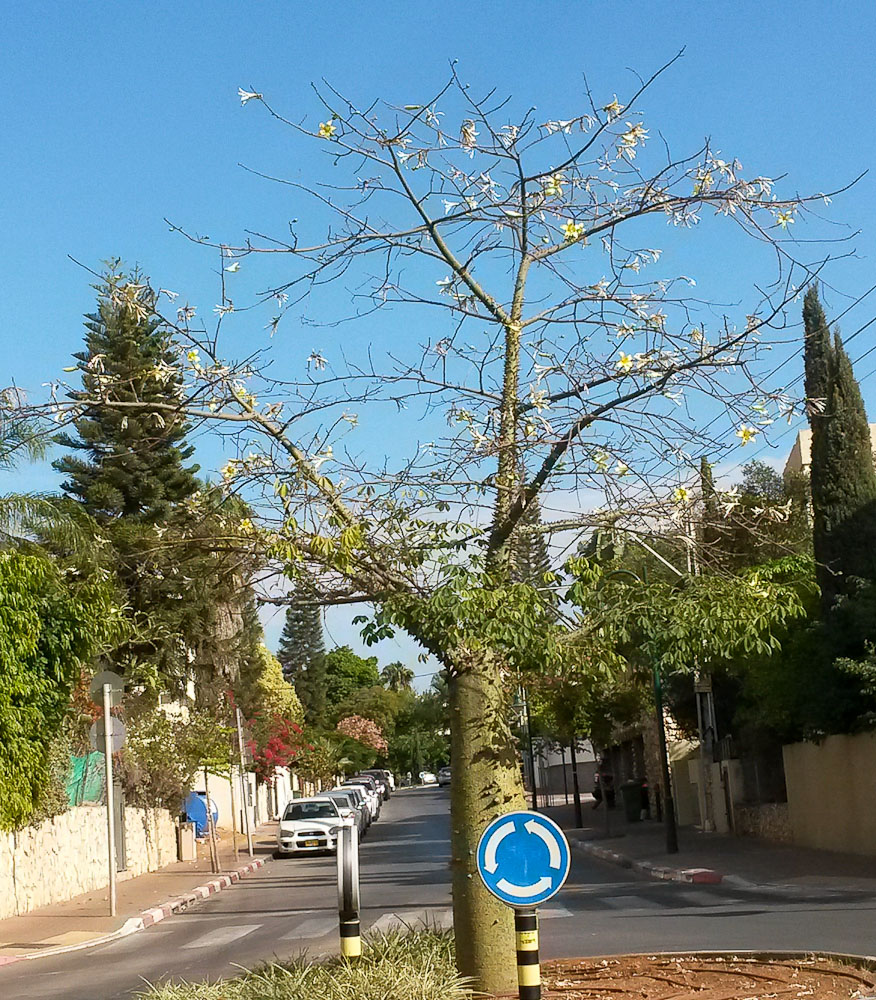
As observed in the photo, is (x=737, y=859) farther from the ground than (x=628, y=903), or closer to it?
closer to it

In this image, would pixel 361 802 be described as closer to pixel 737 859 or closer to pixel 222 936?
pixel 737 859

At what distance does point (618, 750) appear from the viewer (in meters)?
53.9

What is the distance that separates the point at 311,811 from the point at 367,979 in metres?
28.9

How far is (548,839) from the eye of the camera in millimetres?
6305

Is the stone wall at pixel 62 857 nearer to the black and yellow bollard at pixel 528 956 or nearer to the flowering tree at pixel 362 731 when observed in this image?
the black and yellow bollard at pixel 528 956

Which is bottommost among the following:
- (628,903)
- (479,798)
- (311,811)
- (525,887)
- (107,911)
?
(107,911)

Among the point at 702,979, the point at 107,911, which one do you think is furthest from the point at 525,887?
the point at 107,911

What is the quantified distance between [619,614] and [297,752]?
2031 inches

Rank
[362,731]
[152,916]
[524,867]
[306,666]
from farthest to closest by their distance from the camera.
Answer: [306,666]
[362,731]
[152,916]
[524,867]

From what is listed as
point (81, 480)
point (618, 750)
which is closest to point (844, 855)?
point (81, 480)

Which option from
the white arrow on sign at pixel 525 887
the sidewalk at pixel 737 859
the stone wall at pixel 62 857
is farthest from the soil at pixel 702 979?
the stone wall at pixel 62 857

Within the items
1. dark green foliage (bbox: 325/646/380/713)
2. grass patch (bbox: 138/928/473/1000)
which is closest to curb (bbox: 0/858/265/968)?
grass patch (bbox: 138/928/473/1000)

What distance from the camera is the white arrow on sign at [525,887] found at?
6.19m

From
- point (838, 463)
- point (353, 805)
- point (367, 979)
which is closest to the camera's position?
point (367, 979)
